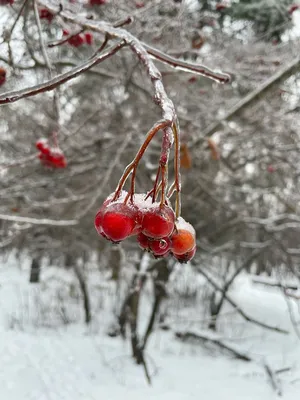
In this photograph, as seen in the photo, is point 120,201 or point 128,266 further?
point 128,266

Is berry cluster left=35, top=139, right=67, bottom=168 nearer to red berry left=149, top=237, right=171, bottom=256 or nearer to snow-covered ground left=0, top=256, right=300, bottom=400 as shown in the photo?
red berry left=149, top=237, right=171, bottom=256

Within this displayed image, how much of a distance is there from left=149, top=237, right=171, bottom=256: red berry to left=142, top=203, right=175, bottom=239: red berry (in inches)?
2.5

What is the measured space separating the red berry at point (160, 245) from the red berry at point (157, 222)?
0.21 ft

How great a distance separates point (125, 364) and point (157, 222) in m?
4.89

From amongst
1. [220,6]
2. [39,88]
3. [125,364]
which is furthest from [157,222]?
[125,364]

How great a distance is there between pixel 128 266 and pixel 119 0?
324cm

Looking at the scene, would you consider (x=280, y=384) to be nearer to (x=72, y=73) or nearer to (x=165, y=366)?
(x=165, y=366)

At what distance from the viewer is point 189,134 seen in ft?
14.6

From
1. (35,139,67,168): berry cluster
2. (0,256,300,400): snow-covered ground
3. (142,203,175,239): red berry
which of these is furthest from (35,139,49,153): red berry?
(0,256,300,400): snow-covered ground

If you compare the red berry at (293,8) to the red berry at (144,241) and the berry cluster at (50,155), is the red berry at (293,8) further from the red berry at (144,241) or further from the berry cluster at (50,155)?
the red berry at (144,241)

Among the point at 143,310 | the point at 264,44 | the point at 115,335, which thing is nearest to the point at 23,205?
the point at 115,335

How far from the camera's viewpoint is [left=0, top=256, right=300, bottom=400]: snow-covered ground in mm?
4324

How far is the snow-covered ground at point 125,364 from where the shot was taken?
4324 millimetres

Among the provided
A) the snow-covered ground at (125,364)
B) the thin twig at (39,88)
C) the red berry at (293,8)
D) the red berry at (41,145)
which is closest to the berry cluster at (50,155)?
the red berry at (41,145)
